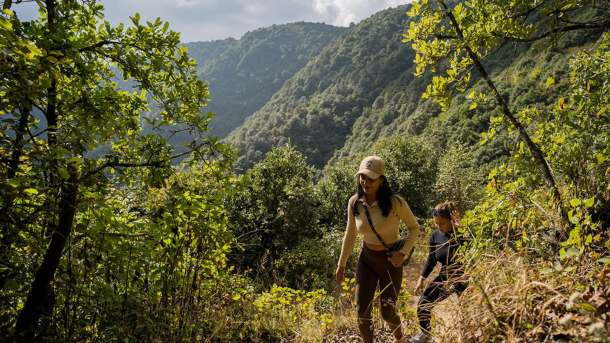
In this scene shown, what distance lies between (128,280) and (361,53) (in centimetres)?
10378

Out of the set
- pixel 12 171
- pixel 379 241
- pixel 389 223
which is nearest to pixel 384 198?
pixel 389 223

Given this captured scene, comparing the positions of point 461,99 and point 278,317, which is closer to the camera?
point 278,317

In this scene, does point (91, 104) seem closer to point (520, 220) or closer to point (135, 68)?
point (135, 68)

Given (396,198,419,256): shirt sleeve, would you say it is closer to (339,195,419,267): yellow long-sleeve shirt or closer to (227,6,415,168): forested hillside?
(339,195,419,267): yellow long-sleeve shirt

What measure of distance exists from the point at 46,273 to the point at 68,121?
1331 millimetres

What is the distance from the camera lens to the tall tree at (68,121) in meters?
1.42

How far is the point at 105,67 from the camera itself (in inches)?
119

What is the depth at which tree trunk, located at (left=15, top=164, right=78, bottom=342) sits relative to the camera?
1647mm

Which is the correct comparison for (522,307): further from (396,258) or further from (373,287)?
(373,287)

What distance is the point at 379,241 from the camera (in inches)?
102

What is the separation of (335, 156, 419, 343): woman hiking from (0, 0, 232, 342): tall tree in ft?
4.49

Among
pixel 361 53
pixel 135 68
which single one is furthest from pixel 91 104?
pixel 361 53

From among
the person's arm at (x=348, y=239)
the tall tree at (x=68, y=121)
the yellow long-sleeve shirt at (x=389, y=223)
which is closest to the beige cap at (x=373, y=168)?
the yellow long-sleeve shirt at (x=389, y=223)

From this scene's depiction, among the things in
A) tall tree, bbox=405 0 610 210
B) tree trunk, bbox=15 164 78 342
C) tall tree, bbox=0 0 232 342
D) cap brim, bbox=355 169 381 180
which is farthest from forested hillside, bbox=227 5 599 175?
tree trunk, bbox=15 164 78 342
